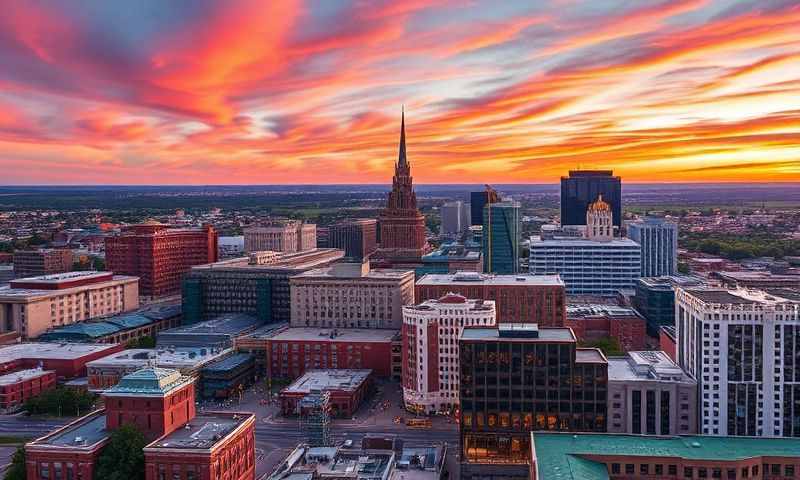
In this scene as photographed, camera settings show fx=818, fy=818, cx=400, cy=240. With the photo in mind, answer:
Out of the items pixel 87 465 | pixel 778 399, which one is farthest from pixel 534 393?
pixel 87 465

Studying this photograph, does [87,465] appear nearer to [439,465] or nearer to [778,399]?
[439,465]

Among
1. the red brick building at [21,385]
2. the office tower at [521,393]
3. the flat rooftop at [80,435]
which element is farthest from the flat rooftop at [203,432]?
the red brick building at [21,385]

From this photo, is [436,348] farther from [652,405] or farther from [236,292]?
[236,292]

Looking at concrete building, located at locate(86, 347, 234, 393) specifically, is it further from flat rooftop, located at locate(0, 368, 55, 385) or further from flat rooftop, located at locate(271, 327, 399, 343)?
flat rooftop, located at locate(271, 327, 399, 343)

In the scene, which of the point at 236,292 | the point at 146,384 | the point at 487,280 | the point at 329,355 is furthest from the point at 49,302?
the point at 146,384

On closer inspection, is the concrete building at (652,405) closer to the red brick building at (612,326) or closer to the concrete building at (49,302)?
the red brick building at (612,326)
